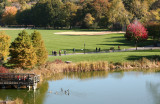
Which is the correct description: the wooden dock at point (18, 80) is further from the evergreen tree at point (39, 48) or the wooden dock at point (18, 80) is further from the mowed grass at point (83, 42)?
the mowed grass at point (83, 42)

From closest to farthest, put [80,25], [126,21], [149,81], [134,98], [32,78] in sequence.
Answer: [134,98] < [32,78] < [149,81] < [126,21] < [80,25]

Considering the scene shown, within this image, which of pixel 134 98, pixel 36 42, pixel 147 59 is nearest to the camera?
pixel 134 98

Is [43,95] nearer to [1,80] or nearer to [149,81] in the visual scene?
[1,80]

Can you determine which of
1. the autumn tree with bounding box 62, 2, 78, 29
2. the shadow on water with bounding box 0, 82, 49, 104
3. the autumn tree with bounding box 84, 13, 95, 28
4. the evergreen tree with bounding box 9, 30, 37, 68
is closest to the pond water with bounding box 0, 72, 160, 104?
the shadow on water with bounding box 0, 82, 49, 104

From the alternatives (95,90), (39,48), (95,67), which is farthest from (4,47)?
(95,90)

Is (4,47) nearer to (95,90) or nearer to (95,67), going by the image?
(95,67)

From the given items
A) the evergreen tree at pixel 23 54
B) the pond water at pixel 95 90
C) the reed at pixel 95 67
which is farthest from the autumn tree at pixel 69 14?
the evergreen tree at pixel 23 54

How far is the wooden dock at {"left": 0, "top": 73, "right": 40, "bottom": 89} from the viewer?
4097cm

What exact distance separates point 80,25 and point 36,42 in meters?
124

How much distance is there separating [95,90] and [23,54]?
12438 millimetres

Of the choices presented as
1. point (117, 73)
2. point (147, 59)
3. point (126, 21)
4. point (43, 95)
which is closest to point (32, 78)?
point (43, 95)

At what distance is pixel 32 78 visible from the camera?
40969 millimetres

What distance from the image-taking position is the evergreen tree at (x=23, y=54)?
1842 inches

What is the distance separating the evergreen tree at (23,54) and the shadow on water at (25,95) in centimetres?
607
